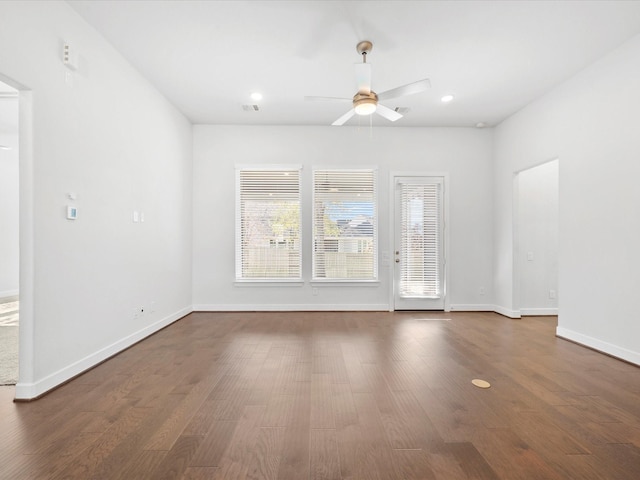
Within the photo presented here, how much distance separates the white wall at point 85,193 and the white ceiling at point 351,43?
340 millimetres

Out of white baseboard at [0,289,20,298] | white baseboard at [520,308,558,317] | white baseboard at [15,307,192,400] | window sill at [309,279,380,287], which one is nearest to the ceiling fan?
window sill at [309,279,380,287]

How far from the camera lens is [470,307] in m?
5.67

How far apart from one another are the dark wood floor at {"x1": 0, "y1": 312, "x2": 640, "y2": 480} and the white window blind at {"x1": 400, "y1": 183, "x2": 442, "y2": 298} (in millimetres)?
2010

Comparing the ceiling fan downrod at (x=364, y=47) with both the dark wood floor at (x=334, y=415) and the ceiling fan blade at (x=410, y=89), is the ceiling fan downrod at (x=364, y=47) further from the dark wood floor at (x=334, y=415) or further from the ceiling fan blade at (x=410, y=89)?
the dark wood floor at (x=334, y=415)

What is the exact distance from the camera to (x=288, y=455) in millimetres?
1749

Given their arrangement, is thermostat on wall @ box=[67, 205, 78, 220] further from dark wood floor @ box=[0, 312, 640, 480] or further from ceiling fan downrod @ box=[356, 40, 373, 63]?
ceiling fan downrod @ box=[356, 40, 373, 63]

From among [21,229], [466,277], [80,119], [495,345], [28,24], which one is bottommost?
[495,345]

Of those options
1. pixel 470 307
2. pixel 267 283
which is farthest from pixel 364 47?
pixel 470 307

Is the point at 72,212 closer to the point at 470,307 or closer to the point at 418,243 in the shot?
the point at 418,243

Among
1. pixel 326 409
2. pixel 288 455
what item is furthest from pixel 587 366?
pixel 288 455

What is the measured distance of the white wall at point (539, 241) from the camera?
17.5 feet

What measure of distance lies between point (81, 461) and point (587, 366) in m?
4.11

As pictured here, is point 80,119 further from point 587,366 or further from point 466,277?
point 466,277

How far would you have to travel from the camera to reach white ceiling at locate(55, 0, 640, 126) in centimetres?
284
